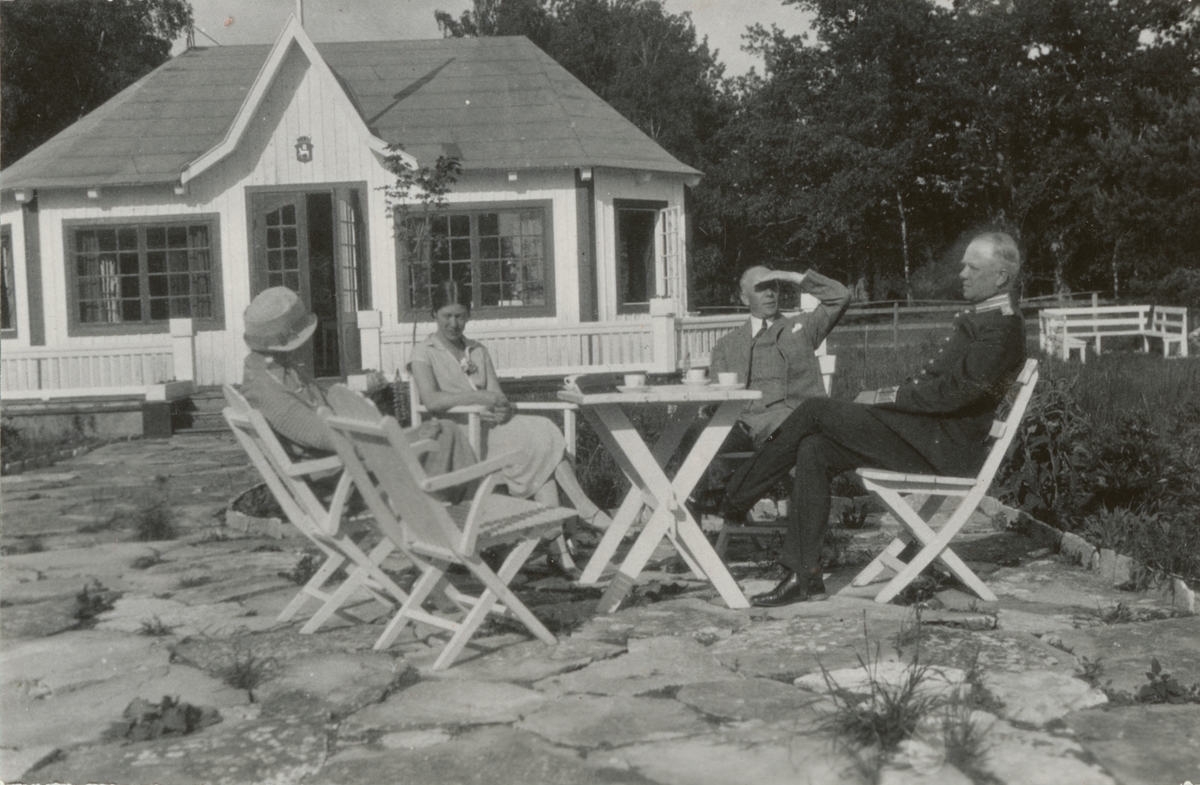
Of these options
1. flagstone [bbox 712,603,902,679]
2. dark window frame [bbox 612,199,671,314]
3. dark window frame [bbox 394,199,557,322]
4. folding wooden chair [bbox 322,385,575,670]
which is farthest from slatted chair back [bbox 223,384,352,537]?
dark window frame [bbox 612,199,671,314]

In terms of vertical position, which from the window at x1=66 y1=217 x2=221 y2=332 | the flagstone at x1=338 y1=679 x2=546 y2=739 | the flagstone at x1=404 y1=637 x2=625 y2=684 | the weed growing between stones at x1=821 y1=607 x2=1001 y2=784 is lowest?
the flagstone at x1=404 y1=637 x2=625 y2=684

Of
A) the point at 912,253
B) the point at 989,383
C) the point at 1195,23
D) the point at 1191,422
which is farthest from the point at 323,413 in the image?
the point at 912,253

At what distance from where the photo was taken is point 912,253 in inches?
1795

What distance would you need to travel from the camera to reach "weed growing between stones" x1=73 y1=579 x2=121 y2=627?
515 centimetres

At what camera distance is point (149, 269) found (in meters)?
15.7

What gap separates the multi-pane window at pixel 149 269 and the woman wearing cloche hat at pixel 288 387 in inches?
443

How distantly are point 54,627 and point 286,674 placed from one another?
131cm

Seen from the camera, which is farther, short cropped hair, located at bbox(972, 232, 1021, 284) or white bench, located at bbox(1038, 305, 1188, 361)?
white bench, located at bbox(1038, 305, 1188, 361)

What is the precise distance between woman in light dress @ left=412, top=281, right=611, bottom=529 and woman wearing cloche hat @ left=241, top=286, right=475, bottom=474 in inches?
18.3

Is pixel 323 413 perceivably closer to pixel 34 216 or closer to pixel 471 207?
pixel 471 207

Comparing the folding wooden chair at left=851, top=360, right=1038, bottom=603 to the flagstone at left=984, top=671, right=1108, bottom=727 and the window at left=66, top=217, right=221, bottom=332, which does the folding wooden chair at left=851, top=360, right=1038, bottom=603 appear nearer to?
the flagstone at left=984, top=671, right=1108, bottom=727

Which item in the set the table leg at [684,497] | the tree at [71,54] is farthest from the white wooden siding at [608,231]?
the table leg at [684,497]

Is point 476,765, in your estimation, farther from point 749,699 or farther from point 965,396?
point 965,396

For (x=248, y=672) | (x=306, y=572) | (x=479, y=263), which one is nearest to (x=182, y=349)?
(x=479, y=263)
